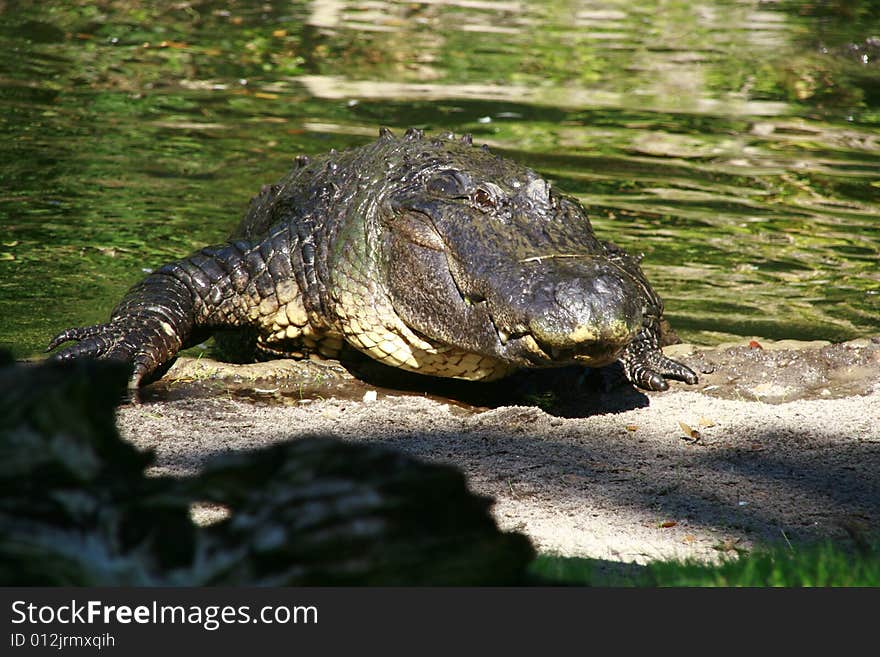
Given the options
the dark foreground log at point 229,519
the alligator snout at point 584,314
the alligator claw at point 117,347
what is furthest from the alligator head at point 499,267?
the dark foreground log at point 229,519

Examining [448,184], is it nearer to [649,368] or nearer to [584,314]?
[584,314]

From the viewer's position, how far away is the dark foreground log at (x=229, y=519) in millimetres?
1878

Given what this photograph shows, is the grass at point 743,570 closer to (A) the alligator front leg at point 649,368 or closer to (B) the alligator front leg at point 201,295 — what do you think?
(A) the alligator front leg at point 649,368

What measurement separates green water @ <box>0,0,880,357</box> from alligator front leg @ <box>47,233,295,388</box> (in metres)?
0.66

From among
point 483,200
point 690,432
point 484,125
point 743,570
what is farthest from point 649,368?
point 484,125

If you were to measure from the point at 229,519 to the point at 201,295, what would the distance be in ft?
12.6

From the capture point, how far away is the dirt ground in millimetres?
3779

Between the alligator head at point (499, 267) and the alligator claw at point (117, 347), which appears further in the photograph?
the alligator claw at point (117, 347)

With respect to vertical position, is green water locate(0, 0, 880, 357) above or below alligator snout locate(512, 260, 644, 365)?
below

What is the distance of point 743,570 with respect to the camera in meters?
2.84

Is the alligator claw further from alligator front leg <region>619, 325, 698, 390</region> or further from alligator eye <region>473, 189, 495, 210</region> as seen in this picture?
alligator front leg <region>619, 325, 698, 390</region>

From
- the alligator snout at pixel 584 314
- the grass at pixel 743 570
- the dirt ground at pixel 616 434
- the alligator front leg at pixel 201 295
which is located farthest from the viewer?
the alligator front leg at pixel 201 295

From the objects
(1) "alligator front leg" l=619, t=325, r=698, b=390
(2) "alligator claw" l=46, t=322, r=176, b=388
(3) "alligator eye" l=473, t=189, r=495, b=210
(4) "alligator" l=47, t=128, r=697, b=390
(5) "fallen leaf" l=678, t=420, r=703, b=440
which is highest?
(3) "alligator eye" l=473, t=189, r=495, b=210

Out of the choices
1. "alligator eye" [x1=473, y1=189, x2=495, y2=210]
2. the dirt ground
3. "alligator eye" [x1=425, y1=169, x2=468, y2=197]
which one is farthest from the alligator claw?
"alligator eye" [x1=473, y1=189, x2=495, y2=210]
